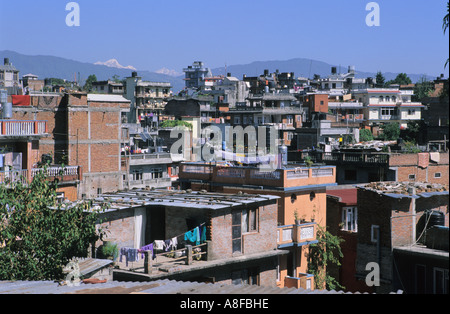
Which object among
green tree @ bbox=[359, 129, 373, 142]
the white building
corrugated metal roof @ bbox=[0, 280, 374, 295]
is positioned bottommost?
corrugated metal roof @ bbox=[0, 280, 374, 295]

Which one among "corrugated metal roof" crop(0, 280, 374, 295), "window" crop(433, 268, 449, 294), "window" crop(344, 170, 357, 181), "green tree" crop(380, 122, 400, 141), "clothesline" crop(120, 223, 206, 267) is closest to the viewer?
"corrugated metal roof" crop(0, 280, 374, 295)

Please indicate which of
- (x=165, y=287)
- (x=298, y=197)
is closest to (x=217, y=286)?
(x=165, y=287)

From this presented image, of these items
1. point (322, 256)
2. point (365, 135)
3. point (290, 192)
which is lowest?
point (322, 256)

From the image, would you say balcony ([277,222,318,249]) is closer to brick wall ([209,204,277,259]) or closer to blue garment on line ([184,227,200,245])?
brick wall ([209,204,277,259])

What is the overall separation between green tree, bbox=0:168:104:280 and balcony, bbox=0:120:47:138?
11.2 metres

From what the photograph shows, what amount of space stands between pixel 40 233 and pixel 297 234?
9.32 metres

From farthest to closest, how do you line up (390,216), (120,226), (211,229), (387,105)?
(387,105), (390,216), (120,226), (211,229)

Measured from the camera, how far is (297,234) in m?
21.1

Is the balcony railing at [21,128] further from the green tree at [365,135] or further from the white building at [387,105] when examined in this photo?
the white building at [387,105]

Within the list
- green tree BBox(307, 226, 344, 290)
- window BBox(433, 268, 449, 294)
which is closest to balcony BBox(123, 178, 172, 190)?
green tree BBox(307, 226, 344, 290)

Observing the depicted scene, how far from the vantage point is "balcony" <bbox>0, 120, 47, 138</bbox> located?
86.8 ft

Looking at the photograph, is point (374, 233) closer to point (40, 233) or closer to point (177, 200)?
point (177, 200)

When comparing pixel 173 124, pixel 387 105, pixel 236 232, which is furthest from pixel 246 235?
pixel 387 105
